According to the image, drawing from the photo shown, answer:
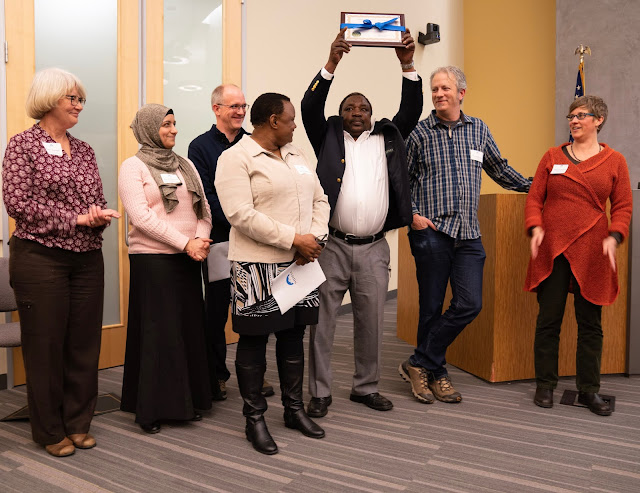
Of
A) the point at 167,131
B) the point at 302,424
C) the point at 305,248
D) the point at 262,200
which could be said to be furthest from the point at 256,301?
the point at 167,131

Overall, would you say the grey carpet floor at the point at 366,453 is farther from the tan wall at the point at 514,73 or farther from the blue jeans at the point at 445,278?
the tan wall at the point at 514,73

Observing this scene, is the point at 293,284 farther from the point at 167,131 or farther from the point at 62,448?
the point at 62,448

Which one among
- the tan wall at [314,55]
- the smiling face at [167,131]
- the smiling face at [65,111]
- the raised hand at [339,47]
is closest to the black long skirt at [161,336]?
the smiling face at [167,131]

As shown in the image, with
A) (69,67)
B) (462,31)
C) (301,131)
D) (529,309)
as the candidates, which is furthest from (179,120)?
(462,31)

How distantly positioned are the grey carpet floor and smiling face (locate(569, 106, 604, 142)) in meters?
1.34

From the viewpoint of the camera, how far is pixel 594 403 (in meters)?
2.84

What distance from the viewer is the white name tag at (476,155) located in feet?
9.62

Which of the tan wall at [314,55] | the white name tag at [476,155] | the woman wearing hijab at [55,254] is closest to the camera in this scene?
the woman wearing hijab at [55,254]

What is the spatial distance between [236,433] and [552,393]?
1584 mm

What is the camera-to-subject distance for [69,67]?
3.32 m

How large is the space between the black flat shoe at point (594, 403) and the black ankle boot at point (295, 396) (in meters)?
1.35

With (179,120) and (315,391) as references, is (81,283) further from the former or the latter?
(179,120)

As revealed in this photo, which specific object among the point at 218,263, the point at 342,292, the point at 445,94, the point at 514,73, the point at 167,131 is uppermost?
the point at 514,73

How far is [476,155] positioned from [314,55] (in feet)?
8.48
